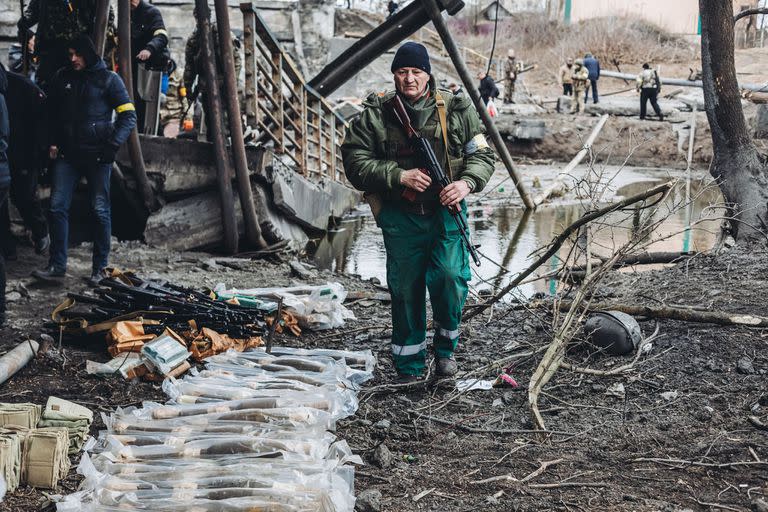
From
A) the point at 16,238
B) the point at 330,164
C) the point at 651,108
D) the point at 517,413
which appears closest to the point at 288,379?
the point at 517,413

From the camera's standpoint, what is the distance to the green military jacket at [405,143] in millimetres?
4898

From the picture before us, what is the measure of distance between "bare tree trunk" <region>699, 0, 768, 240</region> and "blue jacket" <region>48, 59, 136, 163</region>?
16.6 ft

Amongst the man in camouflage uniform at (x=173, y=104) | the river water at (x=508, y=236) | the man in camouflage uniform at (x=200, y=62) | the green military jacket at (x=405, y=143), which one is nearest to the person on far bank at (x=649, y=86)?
the river water at (x=508, y=236)

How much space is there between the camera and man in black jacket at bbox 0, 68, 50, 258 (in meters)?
7.03

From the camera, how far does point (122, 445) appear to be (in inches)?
151

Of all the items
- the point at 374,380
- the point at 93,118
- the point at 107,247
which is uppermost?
the point at 93,118

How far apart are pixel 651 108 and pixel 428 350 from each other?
2367 cm

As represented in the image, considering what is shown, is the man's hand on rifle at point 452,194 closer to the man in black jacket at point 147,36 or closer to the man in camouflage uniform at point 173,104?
the man in black jacket at point 147,36

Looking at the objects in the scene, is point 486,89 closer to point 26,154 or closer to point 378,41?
point 378,41

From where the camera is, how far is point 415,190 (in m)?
4.79

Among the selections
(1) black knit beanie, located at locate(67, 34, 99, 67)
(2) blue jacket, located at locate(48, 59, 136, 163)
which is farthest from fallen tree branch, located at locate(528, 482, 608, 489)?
(1) black knit beanie, located at locate(67, 34, 99, 67)

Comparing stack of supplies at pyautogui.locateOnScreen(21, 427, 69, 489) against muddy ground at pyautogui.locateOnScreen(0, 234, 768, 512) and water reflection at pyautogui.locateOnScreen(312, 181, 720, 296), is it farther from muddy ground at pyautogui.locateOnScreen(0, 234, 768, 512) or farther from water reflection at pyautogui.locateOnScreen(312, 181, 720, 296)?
water reflection at pyautogui.locateOnScreen(312, 181, 720, 296)

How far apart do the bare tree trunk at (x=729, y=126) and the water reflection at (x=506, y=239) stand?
72 cm

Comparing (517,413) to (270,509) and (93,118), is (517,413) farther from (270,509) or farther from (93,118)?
(93,118)
